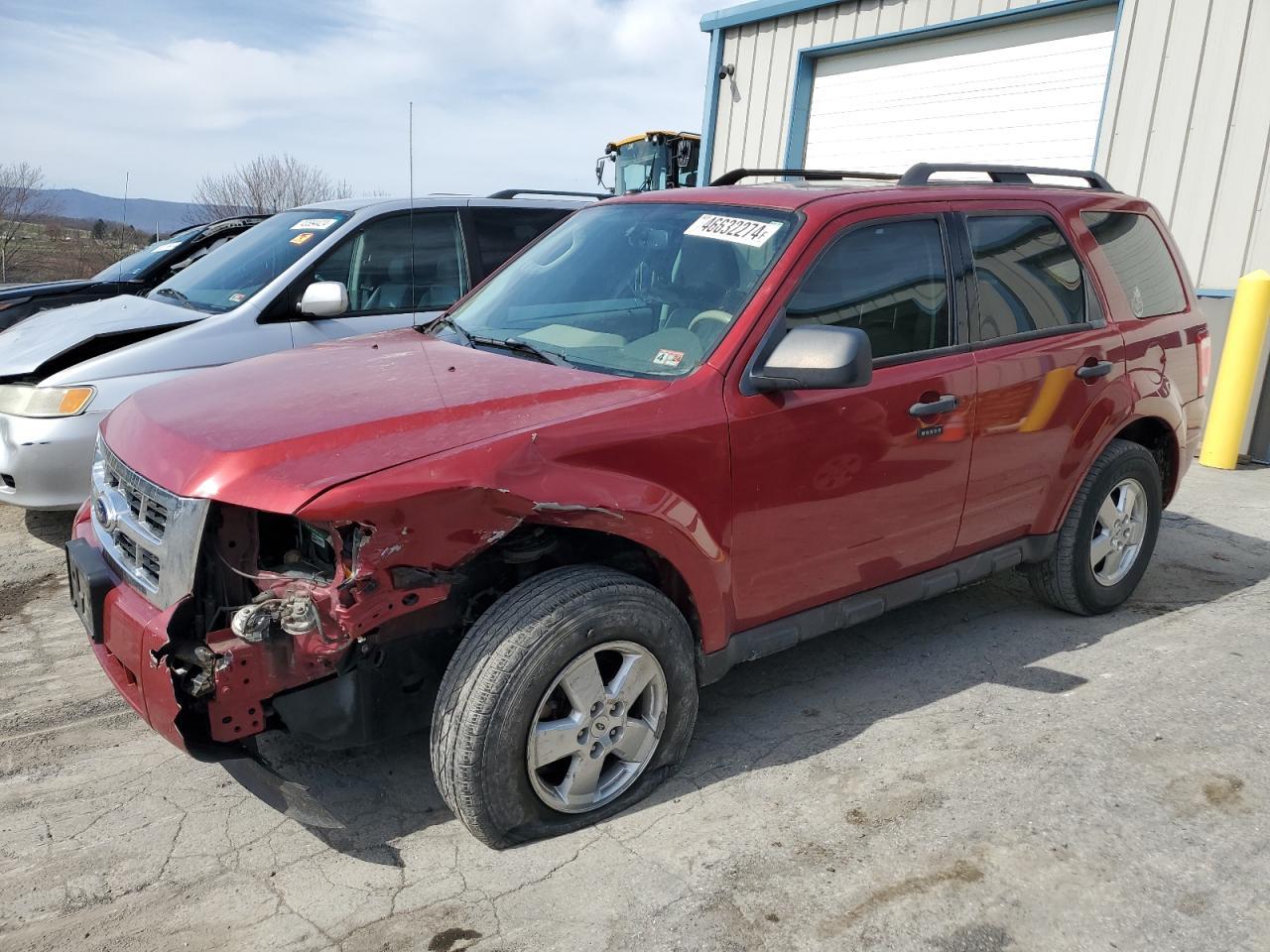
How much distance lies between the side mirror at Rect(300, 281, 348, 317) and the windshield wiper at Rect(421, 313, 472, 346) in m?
1.37

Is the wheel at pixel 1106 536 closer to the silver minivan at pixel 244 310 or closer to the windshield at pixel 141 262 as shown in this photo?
the silver minivan at pixel 244 310

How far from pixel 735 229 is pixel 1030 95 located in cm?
783

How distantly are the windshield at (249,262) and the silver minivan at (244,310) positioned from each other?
1cm

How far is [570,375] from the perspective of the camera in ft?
10.2

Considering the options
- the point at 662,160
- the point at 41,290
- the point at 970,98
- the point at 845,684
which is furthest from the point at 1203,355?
the point at 662,160

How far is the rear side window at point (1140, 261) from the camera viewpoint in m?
4.43

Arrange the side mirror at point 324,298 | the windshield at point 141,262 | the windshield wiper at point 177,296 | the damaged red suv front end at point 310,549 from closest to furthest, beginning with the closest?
1. the damaged red suv front end at point 310,549
2. the side mirror at point 324,298
3. the windshield wiper at point 177,296
4. the windshield at point 141,262

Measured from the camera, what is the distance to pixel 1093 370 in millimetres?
4168

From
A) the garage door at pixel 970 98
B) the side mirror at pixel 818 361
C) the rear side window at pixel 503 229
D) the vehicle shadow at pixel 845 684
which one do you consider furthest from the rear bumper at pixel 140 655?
the garage door at pixel 970 98

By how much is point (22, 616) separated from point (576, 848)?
3.04 metres

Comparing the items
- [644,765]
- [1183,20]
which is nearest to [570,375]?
[644,765]

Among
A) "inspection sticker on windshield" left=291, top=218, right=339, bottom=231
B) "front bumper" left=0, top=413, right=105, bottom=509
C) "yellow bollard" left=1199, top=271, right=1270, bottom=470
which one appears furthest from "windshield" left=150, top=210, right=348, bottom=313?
"yellow bollard" left=1199, top=271, right=1270, bottom=470

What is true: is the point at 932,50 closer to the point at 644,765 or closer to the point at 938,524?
the point at 938,524

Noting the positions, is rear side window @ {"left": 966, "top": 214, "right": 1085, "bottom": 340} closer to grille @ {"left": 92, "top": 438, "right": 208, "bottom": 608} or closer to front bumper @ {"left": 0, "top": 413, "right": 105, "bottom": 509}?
grille @ {"left": 92, "top": 438, "right": 208, "bottom": 608}
